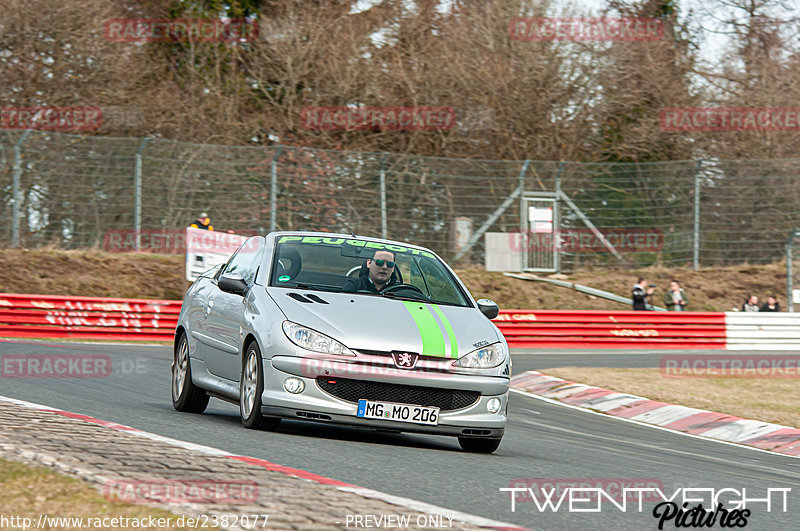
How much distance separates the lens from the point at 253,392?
26.3 ft

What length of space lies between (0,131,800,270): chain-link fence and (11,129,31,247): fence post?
0.9 inches

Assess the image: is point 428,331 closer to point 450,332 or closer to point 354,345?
point 450,332

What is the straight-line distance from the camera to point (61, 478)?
5.14 metres

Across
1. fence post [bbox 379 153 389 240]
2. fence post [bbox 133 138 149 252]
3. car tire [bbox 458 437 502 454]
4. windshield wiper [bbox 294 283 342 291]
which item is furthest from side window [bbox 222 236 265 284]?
fence post [bbox 379 153 389 240]

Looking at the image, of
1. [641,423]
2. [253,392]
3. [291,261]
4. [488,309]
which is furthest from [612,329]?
[253,392]

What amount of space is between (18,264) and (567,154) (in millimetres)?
16143

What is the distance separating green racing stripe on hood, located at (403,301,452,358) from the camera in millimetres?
7754

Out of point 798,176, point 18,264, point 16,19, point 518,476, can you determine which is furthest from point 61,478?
point 798,176

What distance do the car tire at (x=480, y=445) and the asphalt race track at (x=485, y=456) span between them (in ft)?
0.32

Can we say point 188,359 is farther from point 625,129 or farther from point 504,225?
point 625,129

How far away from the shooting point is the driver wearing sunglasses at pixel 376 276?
8.66 m

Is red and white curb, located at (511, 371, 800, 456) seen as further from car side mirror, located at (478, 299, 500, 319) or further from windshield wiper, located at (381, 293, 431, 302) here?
windshield wiper, located at (381, 293, 431, 302)

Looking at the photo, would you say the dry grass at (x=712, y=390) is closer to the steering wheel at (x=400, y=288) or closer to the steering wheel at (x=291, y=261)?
the steering wheel at (x=400, y=288)

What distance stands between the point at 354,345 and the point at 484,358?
0.99 meters
